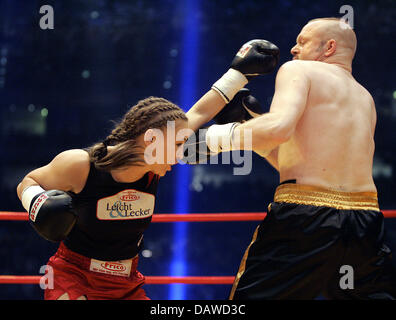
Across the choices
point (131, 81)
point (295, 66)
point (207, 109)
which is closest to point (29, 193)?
point (207, 109)

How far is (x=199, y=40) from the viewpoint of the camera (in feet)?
21.4

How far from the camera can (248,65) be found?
4.97 ft

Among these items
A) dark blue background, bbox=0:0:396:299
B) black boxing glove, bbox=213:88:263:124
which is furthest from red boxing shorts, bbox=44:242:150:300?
dark blue background, bbox=0:0:396:299

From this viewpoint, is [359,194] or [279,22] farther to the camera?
[279,22]

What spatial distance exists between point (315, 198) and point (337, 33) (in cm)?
57

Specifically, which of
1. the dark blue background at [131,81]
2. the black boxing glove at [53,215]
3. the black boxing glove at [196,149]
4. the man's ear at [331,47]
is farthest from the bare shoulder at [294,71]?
the dark blue background at [131,81]

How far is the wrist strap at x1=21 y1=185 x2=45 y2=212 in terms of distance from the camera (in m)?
1.23

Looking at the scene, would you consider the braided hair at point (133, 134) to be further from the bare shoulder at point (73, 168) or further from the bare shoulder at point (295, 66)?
the bare shoulder at point (295, 66)

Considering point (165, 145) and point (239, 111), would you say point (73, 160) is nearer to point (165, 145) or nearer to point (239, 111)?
point (165, 145)

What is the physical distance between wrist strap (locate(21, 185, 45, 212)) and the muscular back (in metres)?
0.73

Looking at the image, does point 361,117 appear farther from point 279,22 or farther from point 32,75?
point 32,75
